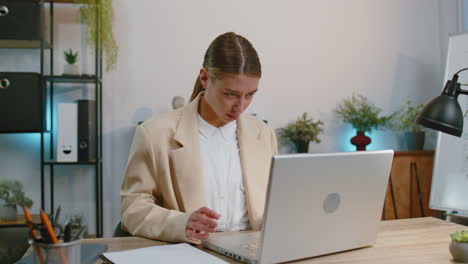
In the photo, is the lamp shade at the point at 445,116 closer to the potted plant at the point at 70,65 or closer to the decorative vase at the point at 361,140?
the decorative vase at the point at 361,140

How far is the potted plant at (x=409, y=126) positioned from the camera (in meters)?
3.64

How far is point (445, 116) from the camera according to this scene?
1317 millimetres

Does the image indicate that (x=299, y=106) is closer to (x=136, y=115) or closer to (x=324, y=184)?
(x=136, y=115)

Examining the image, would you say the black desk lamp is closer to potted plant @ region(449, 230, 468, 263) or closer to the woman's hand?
potted plant @ region(449, 230, 468, 263)

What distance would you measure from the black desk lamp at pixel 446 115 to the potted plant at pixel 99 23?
7.68 ft

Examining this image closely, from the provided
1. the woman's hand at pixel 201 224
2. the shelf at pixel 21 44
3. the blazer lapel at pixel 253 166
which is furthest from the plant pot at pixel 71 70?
the woman's hand at pixel 201 224

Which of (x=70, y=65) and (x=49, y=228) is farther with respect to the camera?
(x=70, y=65)

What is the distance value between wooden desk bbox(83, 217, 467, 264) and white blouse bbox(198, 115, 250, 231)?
1.21 feet

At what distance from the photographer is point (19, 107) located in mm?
2912

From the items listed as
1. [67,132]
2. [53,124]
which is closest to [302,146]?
[67,132]

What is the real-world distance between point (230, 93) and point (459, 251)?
81 cm

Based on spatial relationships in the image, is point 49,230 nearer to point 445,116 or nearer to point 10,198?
point 445,116

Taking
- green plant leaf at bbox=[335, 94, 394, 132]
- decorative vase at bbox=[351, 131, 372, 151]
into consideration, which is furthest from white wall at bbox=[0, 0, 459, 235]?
decorative vase at bbox=[351, 131, 372, 151]

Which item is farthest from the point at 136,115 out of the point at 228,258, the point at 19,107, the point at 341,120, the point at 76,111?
the point at 228,258
